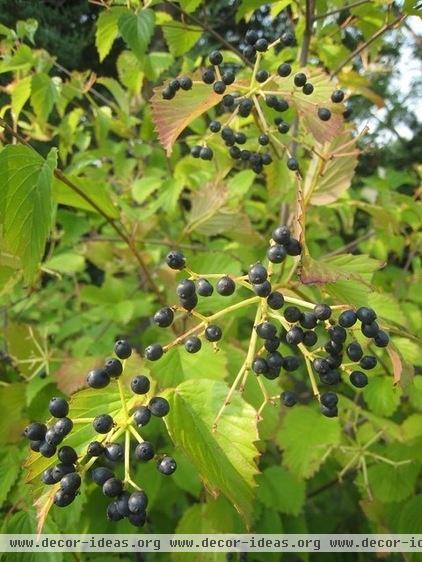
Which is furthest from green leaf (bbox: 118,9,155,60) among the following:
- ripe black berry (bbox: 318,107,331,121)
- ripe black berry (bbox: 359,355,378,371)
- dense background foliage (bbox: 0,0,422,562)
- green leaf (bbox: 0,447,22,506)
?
green leaf (bbox: 0,447,22,506)

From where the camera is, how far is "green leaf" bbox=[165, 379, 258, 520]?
1074 millimetres

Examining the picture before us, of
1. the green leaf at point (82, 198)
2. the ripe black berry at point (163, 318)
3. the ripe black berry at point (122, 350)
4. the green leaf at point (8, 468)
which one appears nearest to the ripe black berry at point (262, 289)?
the ripe black berry at point (163, 318)

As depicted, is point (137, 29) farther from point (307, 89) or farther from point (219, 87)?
point (307, 89)

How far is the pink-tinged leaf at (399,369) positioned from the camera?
44.2 inches

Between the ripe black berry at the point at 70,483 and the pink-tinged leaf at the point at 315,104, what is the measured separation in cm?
117

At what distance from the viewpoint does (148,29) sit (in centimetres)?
172

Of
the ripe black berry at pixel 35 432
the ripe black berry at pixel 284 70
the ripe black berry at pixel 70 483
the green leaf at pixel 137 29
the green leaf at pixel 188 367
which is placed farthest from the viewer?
the green leaf at pixel 137 29

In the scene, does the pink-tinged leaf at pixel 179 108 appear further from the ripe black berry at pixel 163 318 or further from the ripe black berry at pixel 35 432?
the ripe black berry at pixel 35 432

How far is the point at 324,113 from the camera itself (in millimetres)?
1549

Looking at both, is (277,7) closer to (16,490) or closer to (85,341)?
(85,341)

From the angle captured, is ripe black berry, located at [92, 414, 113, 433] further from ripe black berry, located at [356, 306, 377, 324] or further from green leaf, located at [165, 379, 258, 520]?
ripe black berry, located at [356, 306, 377, 324]

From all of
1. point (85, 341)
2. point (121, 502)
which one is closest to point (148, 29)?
point (85, 341)

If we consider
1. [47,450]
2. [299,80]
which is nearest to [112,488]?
[47,450]

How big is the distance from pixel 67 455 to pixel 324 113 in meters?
1.21
